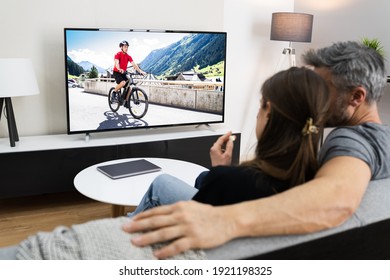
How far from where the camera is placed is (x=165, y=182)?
1796mm

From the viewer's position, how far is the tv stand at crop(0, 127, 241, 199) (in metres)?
2.94

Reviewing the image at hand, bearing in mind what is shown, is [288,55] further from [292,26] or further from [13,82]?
[13,82]

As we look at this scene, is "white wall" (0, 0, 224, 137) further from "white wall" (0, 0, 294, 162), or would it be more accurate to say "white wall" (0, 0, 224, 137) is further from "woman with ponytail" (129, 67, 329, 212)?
"woman with ponytail" (129, 67, 329, 212)

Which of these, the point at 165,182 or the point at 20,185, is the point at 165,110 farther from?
the point at 165,182

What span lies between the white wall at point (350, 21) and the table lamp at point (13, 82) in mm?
2881

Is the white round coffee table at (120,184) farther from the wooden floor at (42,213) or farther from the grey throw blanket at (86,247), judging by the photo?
the grey throw blanket at (86,247)

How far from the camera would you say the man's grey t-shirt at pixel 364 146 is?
1124 millimetres

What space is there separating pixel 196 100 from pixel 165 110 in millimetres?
324

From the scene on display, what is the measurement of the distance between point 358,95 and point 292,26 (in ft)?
8.58

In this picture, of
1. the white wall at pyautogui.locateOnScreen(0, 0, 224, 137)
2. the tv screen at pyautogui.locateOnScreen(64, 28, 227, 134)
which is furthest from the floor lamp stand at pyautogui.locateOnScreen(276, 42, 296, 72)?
the white wall at pyautogui.locateOnScreen(0, 0, 224, 137)

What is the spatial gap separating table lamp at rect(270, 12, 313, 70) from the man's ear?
2.59m

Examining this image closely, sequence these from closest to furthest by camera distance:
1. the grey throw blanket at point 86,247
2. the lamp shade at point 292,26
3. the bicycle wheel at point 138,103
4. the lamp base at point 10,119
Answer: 1. the grey throw blanket at point 86,247
2. the lamp base at point 10,119
3. the bicycle wheel at point 138,103
4. the lamp shade at point 292,26

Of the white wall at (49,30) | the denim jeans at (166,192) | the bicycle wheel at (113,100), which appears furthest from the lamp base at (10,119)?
the denim jeans at (166,192)

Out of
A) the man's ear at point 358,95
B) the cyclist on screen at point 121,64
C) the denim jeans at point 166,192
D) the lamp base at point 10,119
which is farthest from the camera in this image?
the cyclist on screen at point 121,64
